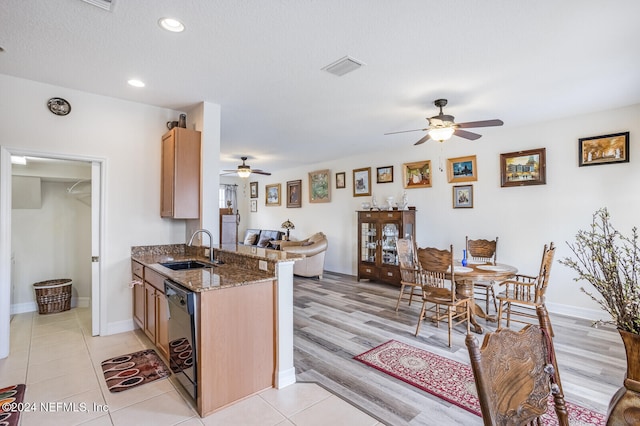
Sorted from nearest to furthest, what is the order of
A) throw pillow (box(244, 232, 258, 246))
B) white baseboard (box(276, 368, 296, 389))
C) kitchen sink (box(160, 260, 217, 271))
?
white baseboard (box(276, 368, 296, 389))
kitchen sink (box(160, 260, 217, 271))
throw pillow (box(244, 232, 258, 246))

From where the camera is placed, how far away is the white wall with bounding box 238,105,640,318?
3.92m

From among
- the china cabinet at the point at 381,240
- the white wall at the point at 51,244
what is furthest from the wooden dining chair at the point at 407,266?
the white wall at the point at 51,244

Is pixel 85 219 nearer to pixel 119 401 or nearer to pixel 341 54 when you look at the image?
pixel 119 401

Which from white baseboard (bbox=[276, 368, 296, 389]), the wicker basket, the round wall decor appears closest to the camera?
white baseboard (bbox=[276, 368, 296, 389])

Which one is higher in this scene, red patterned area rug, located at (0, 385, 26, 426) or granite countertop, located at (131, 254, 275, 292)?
granite countertop, located at (131, 254, 275, 292)

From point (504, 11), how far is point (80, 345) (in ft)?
15.4

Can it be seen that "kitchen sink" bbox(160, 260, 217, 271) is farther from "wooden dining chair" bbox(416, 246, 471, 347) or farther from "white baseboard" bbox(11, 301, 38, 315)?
"white baseboard" bbox(11, 301, 38, 315)

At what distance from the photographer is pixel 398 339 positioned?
344 cm

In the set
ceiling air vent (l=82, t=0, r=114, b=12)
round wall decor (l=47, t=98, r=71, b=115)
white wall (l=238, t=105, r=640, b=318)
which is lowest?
white wall (l=238, t=105, r=640, b=318)

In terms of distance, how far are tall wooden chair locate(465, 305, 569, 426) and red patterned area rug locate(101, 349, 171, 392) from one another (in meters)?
2.65

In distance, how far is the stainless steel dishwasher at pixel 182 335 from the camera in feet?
7.13

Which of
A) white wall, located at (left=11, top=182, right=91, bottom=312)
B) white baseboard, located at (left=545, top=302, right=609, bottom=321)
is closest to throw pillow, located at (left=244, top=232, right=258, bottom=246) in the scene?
white wall, located at (left=11, top=182, right=91, bottom=312)

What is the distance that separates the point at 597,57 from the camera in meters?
2.64

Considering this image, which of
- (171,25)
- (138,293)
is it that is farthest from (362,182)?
(171,25)
